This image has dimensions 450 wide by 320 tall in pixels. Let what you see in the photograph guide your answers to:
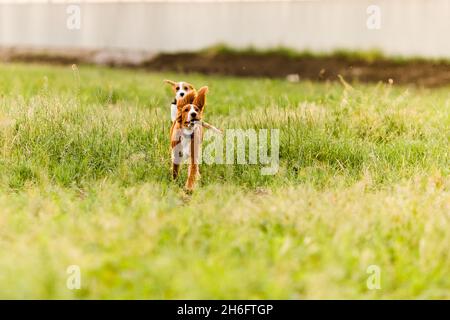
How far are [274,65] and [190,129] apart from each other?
7732 millimetres

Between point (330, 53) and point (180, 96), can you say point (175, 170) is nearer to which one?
point (180, 96)

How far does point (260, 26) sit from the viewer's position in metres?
13.1

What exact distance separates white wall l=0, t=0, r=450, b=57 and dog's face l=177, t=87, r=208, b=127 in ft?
27.9

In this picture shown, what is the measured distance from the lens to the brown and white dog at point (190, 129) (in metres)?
4.59

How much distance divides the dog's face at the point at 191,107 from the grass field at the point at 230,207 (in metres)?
0.52

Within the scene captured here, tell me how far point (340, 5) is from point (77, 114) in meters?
8.39

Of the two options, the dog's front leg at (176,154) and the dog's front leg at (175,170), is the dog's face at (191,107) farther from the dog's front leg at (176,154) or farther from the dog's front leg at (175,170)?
the dog's front leg at (175,170)

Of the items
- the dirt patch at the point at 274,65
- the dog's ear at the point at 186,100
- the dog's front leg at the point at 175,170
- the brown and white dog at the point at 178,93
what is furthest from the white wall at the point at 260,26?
the dog's ear at the point at 186,100

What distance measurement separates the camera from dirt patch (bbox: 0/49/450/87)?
11148 millimetres

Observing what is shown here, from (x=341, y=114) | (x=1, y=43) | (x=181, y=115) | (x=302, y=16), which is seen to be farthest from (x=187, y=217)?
(x=1, y=43)

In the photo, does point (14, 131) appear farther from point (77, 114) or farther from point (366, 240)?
point (366, 240)

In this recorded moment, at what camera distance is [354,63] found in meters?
12.0

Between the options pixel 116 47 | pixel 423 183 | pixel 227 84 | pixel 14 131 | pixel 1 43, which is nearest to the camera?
pixel 423 183

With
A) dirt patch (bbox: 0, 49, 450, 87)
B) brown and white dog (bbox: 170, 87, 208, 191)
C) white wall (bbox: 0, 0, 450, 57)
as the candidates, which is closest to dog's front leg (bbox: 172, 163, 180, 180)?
brown and white dog (bbox: 170, 87, 208, 191)
